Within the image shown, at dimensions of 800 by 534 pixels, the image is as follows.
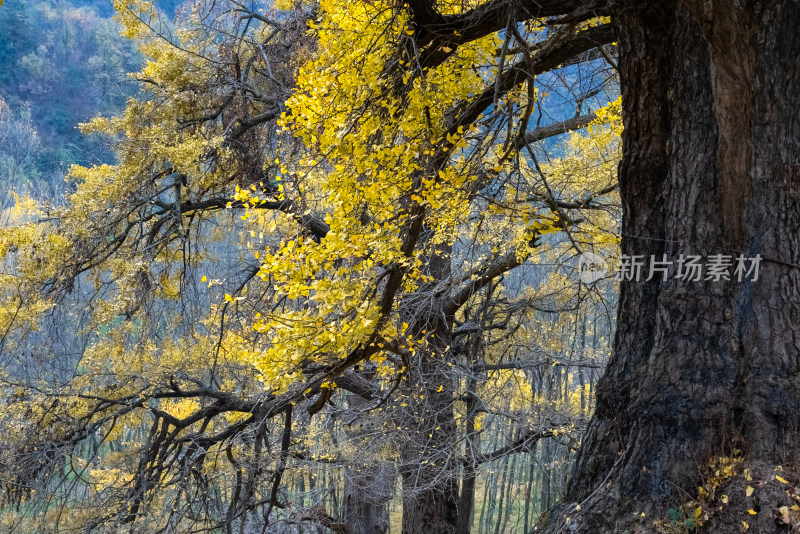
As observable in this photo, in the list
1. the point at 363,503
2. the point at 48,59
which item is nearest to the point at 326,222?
the point at 363,503

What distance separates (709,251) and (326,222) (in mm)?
1678

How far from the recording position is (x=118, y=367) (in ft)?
22.8

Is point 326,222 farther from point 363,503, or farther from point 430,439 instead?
point 363,503

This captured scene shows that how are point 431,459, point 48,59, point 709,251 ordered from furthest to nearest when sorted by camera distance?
point 48,59 < point 431,459 < point 709,251

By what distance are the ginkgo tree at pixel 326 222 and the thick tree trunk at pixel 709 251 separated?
1.72 feet

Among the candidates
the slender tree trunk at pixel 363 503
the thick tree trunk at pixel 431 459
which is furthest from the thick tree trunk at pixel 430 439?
the slender tree trunk at pixel 363 503

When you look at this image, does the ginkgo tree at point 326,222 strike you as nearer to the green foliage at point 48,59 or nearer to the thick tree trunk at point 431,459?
the thick tree trunk at point 431,459

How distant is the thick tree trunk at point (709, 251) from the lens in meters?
2.51

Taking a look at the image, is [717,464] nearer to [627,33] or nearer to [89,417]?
[627,33]

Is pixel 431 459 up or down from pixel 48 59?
down

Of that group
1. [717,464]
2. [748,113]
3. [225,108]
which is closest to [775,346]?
[717,464]

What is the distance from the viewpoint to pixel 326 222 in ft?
9.74

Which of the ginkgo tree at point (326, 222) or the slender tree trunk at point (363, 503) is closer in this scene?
the ginkgo tree at point (326, 222)

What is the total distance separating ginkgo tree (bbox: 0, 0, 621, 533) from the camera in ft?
9.71
